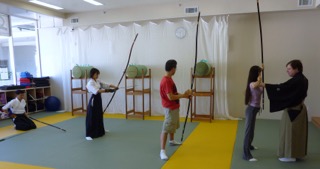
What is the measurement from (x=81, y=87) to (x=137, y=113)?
6.48ft

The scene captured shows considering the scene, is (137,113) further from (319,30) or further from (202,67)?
(319,30)

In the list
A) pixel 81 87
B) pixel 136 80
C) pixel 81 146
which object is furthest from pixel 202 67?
pixel 81 87

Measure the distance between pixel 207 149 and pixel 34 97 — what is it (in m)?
5.88

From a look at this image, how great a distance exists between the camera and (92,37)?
687cm

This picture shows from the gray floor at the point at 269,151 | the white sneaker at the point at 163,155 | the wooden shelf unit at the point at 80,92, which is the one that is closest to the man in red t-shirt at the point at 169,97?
the white sneaker at the point at 163,155

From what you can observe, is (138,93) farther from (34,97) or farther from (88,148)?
(34,97)

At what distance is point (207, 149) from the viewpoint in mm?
3721

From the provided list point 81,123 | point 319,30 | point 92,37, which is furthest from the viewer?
point 92,37

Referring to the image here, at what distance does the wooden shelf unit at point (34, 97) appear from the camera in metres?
6.62

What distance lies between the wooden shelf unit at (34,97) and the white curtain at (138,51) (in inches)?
12.1

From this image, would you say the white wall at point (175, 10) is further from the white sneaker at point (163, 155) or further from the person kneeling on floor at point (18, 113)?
the white sneaker at point (163, 155)

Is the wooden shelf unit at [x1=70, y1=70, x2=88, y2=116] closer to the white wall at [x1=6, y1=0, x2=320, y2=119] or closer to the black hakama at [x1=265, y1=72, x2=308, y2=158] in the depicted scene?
the white wall at [x1=6, y1=0, x2=320, y2=119]

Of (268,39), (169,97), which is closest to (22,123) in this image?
(169,97)

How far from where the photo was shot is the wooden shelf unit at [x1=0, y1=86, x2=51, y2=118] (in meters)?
6.62
